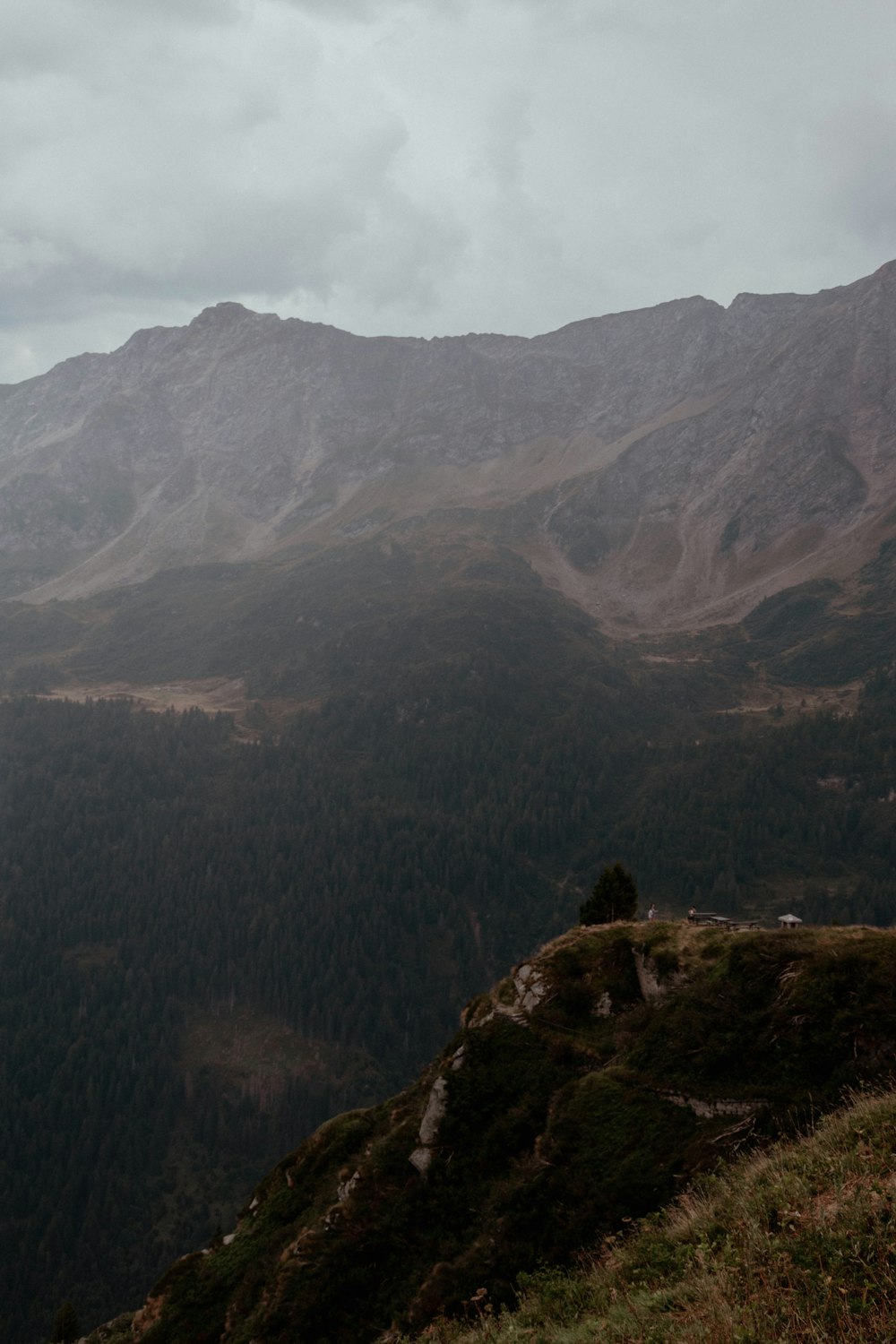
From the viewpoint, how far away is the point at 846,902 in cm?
15762

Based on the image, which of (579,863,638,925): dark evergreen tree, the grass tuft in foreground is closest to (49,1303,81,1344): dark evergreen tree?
(579,863,638,925): dark evergreen tree

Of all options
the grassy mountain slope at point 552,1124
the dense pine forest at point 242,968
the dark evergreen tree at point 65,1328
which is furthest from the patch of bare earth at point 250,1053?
the grassy mountain slope at point 552,1124

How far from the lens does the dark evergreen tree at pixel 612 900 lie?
3731 centimetres

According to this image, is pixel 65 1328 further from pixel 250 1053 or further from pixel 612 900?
pixel 250 1053

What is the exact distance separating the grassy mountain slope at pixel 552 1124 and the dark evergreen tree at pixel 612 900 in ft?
24.5

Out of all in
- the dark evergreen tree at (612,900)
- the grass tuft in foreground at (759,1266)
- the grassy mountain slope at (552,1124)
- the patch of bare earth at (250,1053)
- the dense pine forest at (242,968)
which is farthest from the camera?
the patch of bare earth at (250,1053)

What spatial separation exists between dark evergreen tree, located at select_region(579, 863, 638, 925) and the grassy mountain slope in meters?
7.48

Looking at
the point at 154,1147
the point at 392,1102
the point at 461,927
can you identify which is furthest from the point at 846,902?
the point at 392,1102

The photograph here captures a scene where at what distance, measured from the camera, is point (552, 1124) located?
23672mm

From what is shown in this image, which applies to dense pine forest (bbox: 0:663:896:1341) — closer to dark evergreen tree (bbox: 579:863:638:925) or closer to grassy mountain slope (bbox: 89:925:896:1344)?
grassy mountain slope (bbox: 89:925:896:1344)

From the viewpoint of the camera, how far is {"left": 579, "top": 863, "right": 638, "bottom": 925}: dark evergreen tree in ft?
122

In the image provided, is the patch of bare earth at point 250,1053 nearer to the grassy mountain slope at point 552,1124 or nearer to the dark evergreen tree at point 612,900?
the grassy mountain slope at point 552,1124

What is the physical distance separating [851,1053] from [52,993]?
17441cm

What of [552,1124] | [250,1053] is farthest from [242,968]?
[552,1124]
